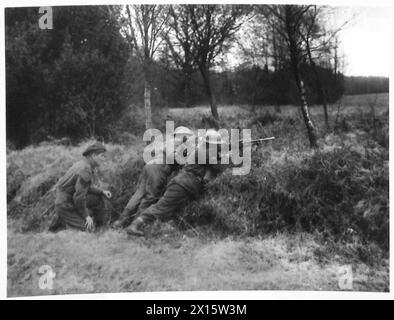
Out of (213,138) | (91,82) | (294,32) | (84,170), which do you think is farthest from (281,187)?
(91,82)

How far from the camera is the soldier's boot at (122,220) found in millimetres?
6512

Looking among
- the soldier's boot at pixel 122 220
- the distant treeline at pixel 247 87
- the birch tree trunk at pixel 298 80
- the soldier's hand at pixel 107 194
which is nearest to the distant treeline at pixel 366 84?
the distant treeline at pixel 247 87

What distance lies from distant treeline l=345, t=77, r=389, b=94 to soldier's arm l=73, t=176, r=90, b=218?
158 inches

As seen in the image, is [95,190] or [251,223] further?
[95,190]

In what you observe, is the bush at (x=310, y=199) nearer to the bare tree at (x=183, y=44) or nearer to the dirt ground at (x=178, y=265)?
the dirt ground at (x=178, y=265)

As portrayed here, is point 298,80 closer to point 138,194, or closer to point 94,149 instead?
point 138,194

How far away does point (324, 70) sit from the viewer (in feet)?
22.2

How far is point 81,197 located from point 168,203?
1215 mm

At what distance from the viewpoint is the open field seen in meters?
6.11

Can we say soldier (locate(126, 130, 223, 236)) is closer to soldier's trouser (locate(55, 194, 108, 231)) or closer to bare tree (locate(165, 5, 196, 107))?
soldier's trouser (locate(55, 194, 108, 231))

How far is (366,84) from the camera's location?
21.6 feet

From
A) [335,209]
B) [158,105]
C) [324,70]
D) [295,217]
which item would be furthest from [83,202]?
[324,70]

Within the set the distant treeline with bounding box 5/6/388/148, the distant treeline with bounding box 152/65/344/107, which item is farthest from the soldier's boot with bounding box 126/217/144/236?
the distant treeline with bounding box 152/65/344/107

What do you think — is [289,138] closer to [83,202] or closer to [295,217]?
[295,217]
